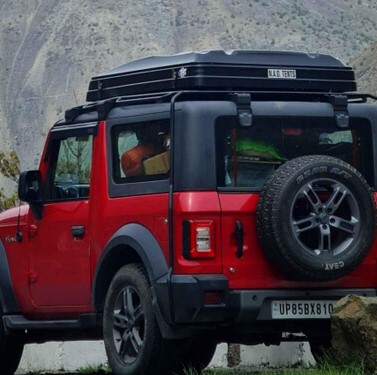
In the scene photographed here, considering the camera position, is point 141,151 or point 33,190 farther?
point 33,190

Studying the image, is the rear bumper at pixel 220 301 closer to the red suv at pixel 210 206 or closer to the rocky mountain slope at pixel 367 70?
the red suv at pixel 210 206

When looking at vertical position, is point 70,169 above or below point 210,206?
above

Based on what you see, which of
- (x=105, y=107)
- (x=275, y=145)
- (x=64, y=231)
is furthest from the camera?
(x=64, y=231)

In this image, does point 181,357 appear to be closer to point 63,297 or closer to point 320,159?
point 63,297

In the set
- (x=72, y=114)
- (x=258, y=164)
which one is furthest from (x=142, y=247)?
(x=72, y=114)

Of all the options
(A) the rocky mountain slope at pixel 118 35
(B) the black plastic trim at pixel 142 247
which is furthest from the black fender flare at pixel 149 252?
(A) the rocky mountain slope at pixel 118 35

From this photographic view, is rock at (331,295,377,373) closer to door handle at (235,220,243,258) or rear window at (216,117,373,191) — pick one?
door handle at (235,220,243,258)

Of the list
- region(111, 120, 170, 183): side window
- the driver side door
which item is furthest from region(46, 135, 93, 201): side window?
region(111, 120, 170, 183): side window

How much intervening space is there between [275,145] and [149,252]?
3.67 ft

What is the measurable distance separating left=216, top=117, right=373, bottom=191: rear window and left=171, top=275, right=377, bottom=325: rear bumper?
660 mm

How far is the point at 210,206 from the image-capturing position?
8.16 metres

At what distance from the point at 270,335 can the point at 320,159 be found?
1440 mm

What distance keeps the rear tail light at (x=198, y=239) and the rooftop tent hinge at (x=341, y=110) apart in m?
1.30

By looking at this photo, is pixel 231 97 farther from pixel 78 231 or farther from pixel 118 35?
pixel 118 35
